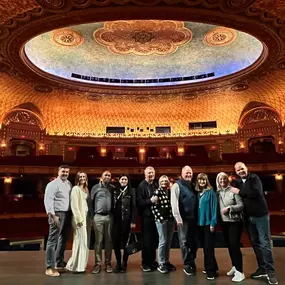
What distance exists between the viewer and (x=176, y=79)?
1920cm

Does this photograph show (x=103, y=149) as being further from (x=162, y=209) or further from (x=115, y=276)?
(x=115, y=276)

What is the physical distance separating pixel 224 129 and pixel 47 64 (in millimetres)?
12738

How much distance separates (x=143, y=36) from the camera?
15.3m

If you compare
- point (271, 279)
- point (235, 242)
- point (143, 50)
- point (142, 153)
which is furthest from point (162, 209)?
point (142, 153)

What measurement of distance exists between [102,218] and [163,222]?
0.92 m

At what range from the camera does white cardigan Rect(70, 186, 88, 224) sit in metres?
4.26

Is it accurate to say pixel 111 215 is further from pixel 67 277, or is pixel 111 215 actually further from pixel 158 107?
pixel 158 107

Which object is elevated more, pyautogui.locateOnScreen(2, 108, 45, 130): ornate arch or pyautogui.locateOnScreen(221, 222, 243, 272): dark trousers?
pyautogui.locateOnScreen(2, 108, 45, 130): ornate arch

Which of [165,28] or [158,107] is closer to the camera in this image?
[165,28]

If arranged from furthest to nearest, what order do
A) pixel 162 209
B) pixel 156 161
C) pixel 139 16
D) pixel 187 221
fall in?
1. pixel 156 161
2. pixel 139 16
3. pixel 162 209
4. pixel 187 221

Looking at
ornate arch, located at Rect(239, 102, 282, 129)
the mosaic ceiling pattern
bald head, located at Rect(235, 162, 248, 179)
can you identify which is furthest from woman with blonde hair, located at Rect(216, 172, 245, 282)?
ornate arch, located at Rect(239, 102, 282, 129)

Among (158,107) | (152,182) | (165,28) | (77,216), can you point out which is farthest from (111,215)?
(158,107)

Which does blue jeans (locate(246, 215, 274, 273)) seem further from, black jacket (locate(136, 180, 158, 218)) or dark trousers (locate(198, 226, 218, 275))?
black jacket (locate(136, 180, 158, 218))

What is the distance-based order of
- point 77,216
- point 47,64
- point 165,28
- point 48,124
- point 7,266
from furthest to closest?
1. point 48,124
2. point 47,64
3. point 165,28
4. point 7,266
5. point 77,216
